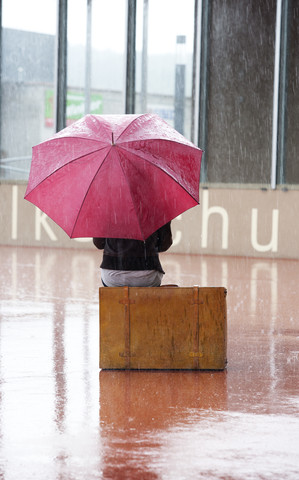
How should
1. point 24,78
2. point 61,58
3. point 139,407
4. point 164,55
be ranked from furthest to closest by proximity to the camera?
point 24,78 → point 61,58 → point 164,55 → point 139,407

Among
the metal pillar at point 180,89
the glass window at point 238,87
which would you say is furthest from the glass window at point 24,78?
the glass window at point 238,87

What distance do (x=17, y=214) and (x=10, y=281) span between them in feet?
23.4

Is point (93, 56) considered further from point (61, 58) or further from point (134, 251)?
point (134, 251)

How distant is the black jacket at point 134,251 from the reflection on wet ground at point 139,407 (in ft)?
2.48

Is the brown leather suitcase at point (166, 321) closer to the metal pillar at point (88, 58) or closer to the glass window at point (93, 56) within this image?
the glass window at point (93, 56)

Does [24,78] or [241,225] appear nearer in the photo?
[241,225]

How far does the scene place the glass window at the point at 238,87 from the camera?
58.4 ft

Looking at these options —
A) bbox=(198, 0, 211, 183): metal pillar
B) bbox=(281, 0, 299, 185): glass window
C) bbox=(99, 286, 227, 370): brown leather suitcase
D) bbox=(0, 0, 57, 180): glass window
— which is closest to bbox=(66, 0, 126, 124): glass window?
bbox=(0, 0, 57, 180): glass window

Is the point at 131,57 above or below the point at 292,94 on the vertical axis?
above

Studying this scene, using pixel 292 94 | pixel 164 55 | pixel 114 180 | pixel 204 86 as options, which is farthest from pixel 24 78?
pixel 114 180

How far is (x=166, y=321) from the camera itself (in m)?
5.98

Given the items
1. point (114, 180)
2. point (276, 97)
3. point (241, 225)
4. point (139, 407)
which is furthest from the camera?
point (276, 97)

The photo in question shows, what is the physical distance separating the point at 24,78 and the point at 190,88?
3.98 meters

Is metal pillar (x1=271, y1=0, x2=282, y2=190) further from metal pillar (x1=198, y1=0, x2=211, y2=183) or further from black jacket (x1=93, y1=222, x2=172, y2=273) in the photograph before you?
black jacket (x1=93, y1=222, x2=172, y2=273)
